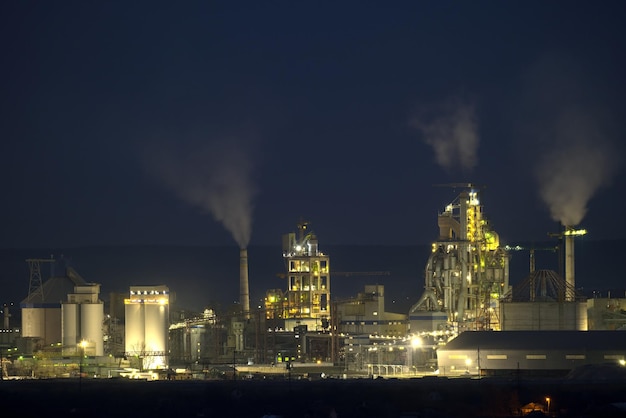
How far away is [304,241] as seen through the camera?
115 meters

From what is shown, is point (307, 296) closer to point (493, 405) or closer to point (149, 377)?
point (149, 377)

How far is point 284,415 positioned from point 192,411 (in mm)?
3941

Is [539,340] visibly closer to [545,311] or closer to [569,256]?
[545,311]

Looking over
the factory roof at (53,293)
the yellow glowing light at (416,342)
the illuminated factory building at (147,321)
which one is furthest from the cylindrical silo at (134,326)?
the yellow glowing light at (416,342)

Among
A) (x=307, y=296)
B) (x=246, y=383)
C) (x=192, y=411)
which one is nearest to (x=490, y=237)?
(x=307, y=296)

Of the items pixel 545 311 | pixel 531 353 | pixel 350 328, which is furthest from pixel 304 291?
pixel 531 353

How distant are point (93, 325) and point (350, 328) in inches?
730

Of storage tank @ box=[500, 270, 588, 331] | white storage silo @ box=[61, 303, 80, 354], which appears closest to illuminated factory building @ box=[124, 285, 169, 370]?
white storage silo @ box=[61, 303, 80, 354]

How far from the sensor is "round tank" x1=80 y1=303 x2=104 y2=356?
92.9 meters

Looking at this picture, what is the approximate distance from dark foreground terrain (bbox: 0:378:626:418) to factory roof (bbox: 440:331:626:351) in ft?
37.8

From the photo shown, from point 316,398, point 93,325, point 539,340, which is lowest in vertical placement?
point 316,398

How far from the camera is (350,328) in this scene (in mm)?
102625

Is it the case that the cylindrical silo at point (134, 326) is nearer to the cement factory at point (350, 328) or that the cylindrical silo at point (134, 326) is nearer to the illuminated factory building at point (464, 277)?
the cement factory at point (350, 328)

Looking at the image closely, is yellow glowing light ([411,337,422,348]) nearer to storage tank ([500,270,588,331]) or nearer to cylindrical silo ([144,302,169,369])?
storage tank ([500,270,588,331])
